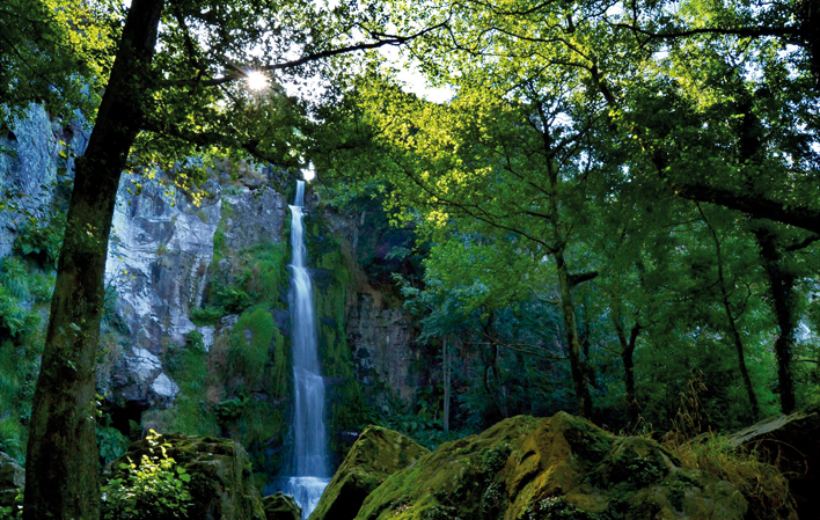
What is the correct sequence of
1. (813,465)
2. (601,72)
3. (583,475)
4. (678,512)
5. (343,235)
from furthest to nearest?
1. (343,235)
2. (601,72)
3. (813,465)
4. (583,475)
5. (678,512)

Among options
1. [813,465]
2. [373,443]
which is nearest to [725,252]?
[813,465]

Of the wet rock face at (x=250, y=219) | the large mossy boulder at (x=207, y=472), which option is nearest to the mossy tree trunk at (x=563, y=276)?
the large mossy boulder at (x=207, y=472)

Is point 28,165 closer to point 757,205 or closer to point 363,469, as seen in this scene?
point 363,469

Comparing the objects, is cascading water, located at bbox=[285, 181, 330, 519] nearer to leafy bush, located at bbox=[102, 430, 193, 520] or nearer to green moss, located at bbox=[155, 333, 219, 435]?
green moss, located at bbox=[155, 333, 219, 435]

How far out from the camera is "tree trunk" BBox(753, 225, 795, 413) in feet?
31.5

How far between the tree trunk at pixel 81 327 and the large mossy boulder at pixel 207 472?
1.03 meters

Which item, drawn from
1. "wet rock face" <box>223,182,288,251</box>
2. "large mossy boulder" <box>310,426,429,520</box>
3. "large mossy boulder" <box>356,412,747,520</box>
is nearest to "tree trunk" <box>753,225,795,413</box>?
"large mossy boulder" <box>310,426,429,520</box>

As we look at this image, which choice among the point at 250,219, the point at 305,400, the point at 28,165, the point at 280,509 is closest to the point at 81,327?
the point at 280,509

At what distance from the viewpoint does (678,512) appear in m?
2.69

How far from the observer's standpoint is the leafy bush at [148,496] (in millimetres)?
4710

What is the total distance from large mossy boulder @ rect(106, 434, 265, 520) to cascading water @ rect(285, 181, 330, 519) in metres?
11.1

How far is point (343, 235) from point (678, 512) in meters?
24.7

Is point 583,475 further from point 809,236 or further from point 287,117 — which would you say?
point 809,236

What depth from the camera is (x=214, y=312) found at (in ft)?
63.4
